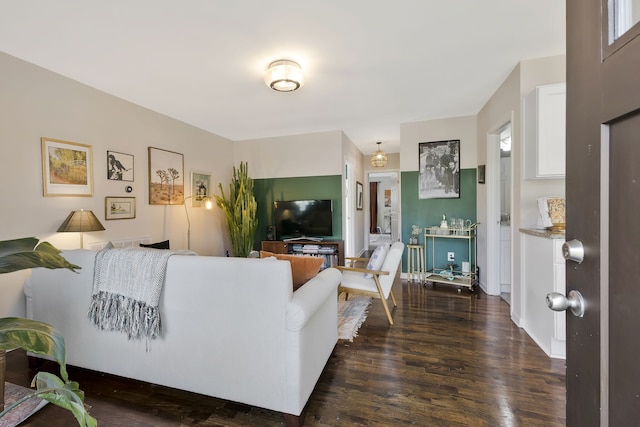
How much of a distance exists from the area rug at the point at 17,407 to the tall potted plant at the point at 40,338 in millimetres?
1124

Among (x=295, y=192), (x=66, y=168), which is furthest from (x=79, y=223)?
(x=295, y=192)

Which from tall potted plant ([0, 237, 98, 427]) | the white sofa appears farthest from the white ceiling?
tall potted plant ([0, 237, 98, 427])

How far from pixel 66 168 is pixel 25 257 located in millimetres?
2551

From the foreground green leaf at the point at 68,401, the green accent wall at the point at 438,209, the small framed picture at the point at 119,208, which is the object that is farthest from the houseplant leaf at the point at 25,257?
the green accent wall at the point at 438,209

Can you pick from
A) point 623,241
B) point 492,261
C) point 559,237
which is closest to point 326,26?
point 623,241

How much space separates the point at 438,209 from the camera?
4.26m

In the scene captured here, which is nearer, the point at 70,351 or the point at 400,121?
the point at 70,351

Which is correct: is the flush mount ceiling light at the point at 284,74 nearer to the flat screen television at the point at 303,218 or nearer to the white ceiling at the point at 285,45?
the white ceiling at the point at 285,45

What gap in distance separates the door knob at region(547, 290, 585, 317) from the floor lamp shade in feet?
11.0

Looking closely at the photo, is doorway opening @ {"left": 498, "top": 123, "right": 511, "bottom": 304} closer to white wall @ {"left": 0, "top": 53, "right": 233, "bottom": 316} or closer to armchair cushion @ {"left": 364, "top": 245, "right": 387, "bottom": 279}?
armchair cushion @ {"left": 364, "top": 245, "right": 387, "bottom": 279}

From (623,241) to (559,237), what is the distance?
1.89m

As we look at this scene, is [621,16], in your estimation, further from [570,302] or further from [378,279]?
[378,279]

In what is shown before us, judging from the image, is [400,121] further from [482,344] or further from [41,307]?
[41,307]

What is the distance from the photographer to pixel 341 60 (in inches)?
99.6
